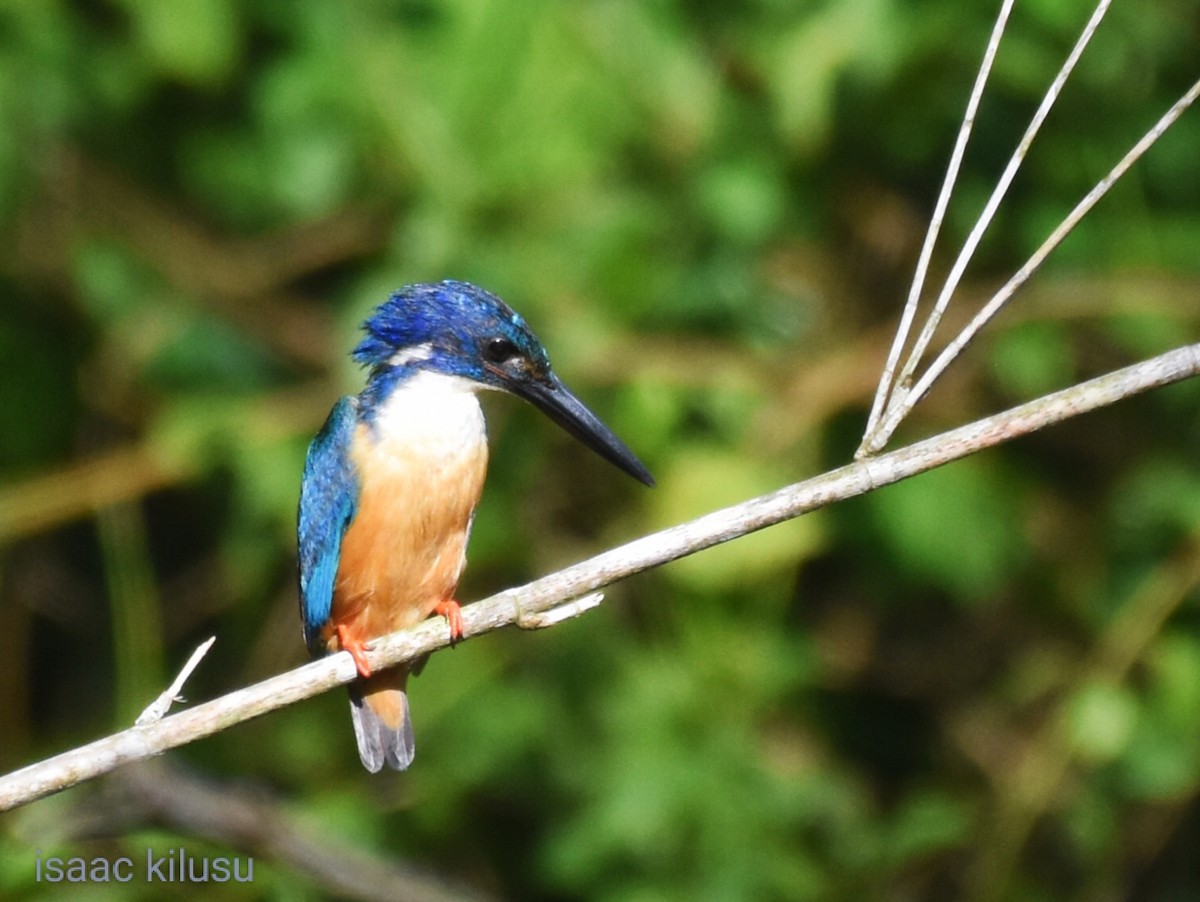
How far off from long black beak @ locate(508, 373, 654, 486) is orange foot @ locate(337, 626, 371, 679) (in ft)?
2.15

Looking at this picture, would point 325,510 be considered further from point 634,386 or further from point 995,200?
point 995,200

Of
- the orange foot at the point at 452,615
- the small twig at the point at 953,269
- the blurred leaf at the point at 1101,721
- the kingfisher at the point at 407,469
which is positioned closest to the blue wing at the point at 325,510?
the kingfisher at the point at 407,469

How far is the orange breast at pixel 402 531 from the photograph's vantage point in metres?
3.66

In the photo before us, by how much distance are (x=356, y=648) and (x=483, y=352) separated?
0.79 meters

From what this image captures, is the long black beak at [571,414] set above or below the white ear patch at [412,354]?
below

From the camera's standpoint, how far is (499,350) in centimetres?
373

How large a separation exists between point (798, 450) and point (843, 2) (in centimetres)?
129

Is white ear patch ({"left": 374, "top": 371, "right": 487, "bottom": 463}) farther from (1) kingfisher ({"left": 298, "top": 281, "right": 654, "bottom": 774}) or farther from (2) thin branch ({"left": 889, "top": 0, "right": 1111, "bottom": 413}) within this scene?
(2) thin branch ({"left": 889, "top": 0, "right": 1111, "bottom": 413})

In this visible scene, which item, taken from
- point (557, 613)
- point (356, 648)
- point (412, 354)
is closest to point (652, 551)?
point (557, 613)

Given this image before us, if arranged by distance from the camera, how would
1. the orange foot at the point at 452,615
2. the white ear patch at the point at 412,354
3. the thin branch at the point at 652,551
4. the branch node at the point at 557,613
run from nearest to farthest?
the thin branch at the point at 652,551, the branch node at the point at 557,613, the orange foot at the point at 452,615, the white ear patch at the point at 412,354

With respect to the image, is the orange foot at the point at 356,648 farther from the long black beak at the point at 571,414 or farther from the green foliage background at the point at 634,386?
the green foliage background at the point at 634,386

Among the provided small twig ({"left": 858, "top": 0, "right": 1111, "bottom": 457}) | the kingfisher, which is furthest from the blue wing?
small twig ({"left": 858, "top": 0, "right": 1111, "bottom": 457})

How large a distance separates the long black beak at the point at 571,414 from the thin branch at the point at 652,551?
3.16 ft

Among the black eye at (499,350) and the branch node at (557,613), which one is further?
the black eye at (499,350)
